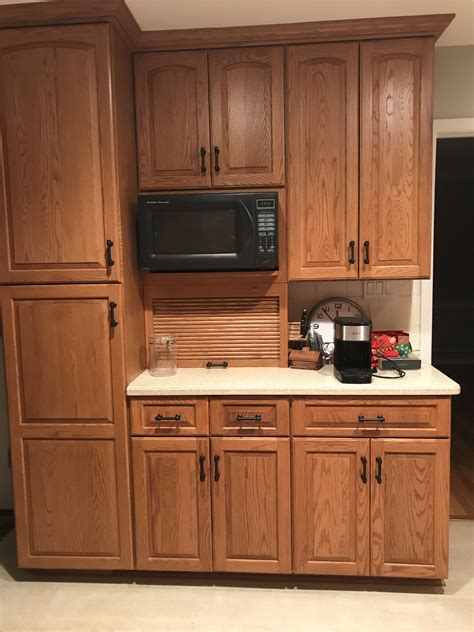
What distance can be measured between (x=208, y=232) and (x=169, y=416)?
2.77 feet

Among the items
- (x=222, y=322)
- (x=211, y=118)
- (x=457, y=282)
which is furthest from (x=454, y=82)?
(x=457, y=282)

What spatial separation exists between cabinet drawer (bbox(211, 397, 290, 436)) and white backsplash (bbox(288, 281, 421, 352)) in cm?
69

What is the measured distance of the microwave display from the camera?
88.6 inches

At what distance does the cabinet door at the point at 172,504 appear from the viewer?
2184mm

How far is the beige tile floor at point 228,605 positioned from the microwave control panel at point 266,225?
1528 mm

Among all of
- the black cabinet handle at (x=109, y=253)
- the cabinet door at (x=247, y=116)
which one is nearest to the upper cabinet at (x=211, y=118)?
the cabinet door at (x=247, y=116)

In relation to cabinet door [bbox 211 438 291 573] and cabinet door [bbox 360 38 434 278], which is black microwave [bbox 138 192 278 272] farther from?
cabinet door [bbox 211 438 291 573]

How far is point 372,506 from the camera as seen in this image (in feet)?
6.97

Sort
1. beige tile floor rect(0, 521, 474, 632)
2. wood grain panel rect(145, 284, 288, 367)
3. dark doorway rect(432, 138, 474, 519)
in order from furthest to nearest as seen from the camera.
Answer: dark doorway rect(432, 138, 474, 519) → wood grain panel rect(145, 284, 288, 367) → beige tile floor rect(0, 521, 474, 632)

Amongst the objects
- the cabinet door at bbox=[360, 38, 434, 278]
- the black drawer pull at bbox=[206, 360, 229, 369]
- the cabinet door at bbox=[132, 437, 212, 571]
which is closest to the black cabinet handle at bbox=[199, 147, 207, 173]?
the cabinet door at bbox=[360, 38, 434, 278]

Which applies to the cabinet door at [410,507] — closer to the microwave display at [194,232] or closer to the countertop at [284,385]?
the countertop at [284,385]

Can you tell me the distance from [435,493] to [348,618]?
24.5 inches

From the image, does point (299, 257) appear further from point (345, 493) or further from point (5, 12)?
point (5, 12)

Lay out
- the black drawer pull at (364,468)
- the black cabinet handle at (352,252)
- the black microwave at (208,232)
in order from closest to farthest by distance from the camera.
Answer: the black drawer pull at (364,468), the black microwave at (208,232), the black cabinet handle at (352,252)
